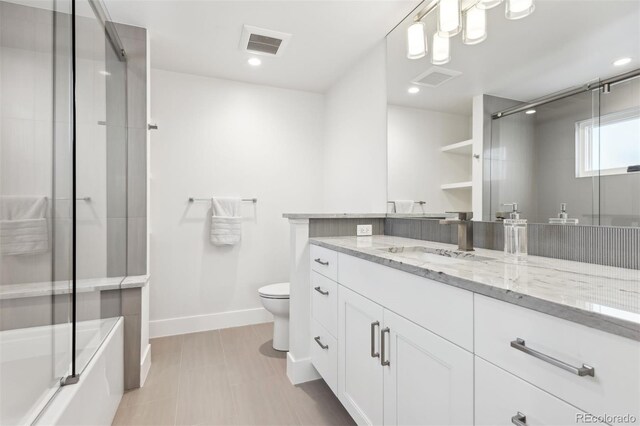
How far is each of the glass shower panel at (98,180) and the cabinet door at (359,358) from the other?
1.12m

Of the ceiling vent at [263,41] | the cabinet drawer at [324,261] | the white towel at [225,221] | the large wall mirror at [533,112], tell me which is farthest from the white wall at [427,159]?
the white towel at [225,221]

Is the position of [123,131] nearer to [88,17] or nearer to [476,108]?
[88,17]

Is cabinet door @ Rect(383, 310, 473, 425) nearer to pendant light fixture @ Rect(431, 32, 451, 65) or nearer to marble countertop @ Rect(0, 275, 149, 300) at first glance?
marble countertop @ Rect(0, 275, 149, 300)

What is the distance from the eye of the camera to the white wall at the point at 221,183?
2662mm

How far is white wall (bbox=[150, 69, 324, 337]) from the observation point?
2.66 metres

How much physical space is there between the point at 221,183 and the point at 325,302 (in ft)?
5.50

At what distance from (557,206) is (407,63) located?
4.31 feet

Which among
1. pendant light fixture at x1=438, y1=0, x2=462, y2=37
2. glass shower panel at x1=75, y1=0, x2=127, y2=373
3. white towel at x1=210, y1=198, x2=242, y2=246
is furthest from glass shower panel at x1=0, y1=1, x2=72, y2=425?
pendant light fixture at x1=438, y1=0, x2=462, y2=37

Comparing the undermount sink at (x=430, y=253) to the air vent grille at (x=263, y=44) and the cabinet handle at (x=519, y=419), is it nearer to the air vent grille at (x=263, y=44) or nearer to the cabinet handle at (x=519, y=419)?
the cabinet handle at (x=519, y=419)

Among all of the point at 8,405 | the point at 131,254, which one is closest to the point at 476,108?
the point at 8,405

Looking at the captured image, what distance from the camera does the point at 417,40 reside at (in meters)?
1.83

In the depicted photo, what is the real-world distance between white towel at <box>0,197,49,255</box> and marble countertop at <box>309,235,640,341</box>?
47.0 inches

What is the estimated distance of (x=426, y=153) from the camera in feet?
6.34

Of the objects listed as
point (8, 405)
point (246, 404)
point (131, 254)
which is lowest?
point (246, 404)
